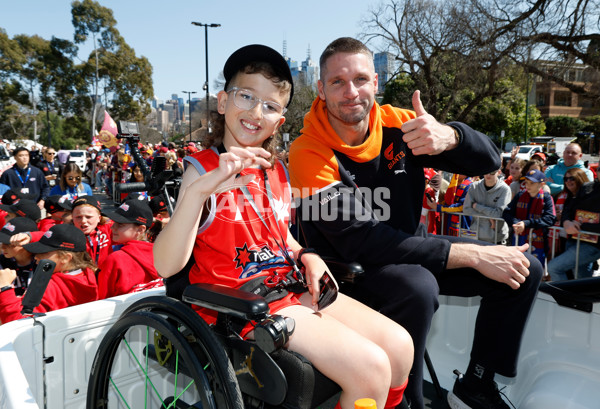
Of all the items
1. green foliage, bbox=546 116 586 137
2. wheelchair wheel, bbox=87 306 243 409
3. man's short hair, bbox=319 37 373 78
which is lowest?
wheelchair wheel, bbox=87 306 243 409

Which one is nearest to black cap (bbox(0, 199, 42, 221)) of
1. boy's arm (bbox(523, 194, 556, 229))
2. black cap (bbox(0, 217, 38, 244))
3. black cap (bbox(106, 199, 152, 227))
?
black cap (bbox(0, 217, 38, 244))

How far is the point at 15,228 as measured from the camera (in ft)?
12.4

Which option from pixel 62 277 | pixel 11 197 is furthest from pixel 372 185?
pixel 11 197

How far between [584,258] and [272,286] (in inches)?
163

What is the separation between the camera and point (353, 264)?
1.98m

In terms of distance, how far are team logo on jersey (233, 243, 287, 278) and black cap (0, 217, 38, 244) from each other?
107 inches

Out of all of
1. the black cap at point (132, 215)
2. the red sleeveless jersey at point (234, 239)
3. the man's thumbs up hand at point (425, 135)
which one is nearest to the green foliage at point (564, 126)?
the black cap at point (132, 215)

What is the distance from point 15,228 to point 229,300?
124 inches

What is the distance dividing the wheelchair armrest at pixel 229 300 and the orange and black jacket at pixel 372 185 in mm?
723

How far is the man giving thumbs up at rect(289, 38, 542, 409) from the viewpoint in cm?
200

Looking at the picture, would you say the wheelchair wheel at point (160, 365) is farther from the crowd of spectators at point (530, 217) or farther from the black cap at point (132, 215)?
the crowd of spectators at point (530, 217)

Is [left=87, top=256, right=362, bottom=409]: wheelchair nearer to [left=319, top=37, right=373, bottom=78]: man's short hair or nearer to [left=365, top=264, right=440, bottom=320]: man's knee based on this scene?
[left=365, top=264, right=440, bottom=320]: man's knee

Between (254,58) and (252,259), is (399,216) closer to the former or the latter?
(252,259)

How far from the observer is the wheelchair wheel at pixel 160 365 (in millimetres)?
1408
